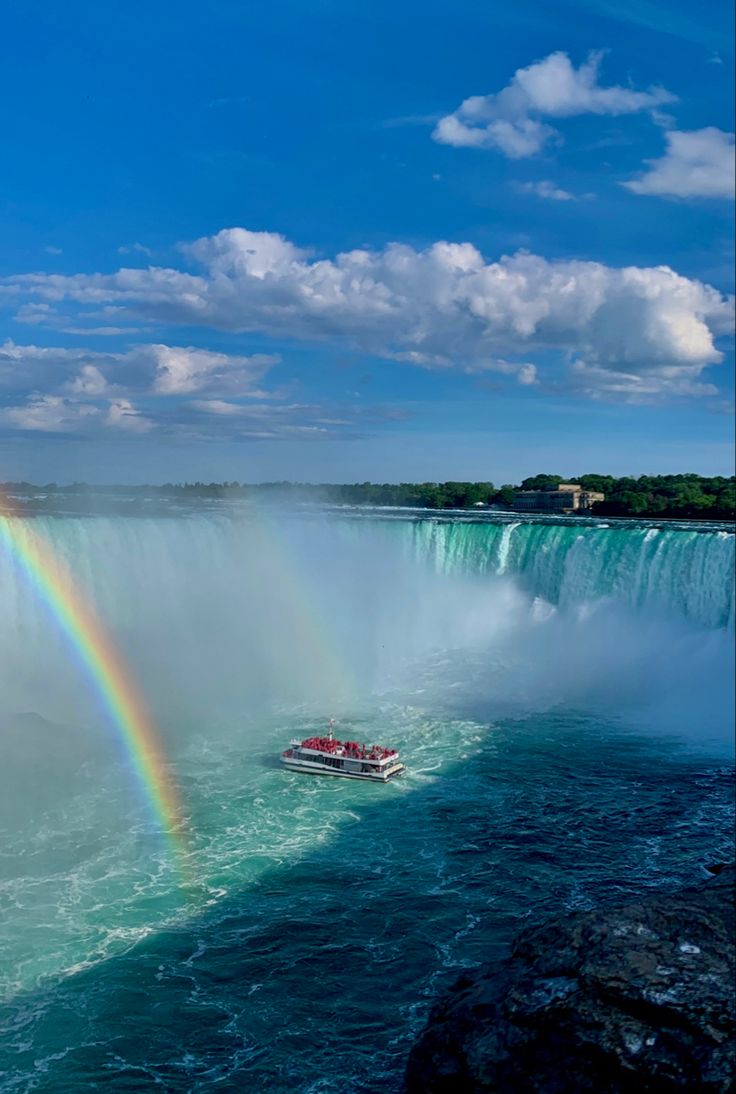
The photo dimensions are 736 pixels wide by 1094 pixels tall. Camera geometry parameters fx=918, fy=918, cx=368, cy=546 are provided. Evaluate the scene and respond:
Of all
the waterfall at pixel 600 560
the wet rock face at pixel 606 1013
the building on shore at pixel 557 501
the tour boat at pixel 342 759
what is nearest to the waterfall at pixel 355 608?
the waterfall at pixel 600 560

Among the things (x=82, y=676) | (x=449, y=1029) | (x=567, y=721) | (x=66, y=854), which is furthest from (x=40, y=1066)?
(x=82, y=676)

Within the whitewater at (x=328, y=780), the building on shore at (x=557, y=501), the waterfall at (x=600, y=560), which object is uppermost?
the building on shore at (x=557, y=501)

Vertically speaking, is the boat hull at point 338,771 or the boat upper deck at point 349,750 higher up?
the boat upper deck at point 349,750

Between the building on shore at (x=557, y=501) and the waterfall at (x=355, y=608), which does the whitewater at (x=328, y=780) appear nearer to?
the waterfall at (x=355, y=608)

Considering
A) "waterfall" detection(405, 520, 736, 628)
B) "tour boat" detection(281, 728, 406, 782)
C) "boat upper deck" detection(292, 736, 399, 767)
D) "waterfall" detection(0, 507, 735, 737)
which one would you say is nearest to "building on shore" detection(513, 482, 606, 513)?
"waterfall" detection(0, 507, 735, 737)

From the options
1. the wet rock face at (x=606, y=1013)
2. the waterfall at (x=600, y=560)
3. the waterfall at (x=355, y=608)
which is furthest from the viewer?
the waterfall at (x=600, y=560)

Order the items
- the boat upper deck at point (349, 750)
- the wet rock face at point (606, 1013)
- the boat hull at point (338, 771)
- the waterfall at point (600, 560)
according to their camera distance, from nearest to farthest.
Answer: the wet rock face at point (606, 1013) < the boat hull at point (338, 771) < the boat upper deck at point (349, 750) < the waterfall at point (600, 560)

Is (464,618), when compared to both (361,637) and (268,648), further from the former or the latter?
(268,648)
